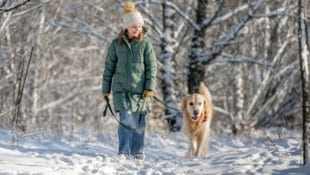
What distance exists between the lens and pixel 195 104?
28.4 ft

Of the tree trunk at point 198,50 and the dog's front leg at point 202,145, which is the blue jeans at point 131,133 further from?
the tree trunk at point 198,50

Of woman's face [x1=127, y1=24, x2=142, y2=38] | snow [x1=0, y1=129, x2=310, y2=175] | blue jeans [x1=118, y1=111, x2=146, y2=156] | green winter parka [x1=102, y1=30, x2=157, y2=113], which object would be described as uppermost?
woman's face [x1=127, y1=24, x2=142, y2=38]

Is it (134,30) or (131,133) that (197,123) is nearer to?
(131,133)

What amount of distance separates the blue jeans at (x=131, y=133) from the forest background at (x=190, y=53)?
193 cm

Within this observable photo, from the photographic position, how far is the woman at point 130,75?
7.66m

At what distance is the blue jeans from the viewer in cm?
768

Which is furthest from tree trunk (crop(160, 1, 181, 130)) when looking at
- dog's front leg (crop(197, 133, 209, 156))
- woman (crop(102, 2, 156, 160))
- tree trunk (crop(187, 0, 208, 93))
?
woman (crop(102, 2, 156, 160))

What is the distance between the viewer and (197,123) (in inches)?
342

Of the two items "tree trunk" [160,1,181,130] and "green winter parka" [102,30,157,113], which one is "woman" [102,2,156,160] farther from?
"tree trunk" [160,1,181,130]

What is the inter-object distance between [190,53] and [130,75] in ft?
20.2

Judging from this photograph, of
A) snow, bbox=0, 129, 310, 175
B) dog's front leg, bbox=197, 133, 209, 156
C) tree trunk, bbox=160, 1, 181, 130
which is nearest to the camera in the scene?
snow, bbox=0, 129, 310, 175

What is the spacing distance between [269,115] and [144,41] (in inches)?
358

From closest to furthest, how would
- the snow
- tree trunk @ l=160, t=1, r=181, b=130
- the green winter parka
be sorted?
1. the snow
2. the green winter parka
3. tree trunk @ l=160, t=1, r=181, b=130

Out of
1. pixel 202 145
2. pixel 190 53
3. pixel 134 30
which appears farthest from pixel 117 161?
pixel 190 53
